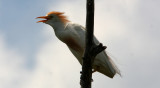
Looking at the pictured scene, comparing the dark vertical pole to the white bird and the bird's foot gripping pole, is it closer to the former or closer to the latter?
the bird's foot gripping pole

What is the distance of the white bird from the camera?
29.3 ft

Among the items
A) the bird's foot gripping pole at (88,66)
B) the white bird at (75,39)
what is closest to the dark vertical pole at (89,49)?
the bird's foot gripping pole at (88,66)

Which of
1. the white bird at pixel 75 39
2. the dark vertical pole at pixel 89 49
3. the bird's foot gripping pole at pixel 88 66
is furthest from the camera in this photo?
the white bird at pixel 75 39

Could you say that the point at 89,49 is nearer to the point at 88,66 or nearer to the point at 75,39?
the point at 88,66

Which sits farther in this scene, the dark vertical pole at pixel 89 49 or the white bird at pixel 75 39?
the white bird at pixel 75 39

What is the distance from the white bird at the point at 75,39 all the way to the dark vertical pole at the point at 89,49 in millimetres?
2353

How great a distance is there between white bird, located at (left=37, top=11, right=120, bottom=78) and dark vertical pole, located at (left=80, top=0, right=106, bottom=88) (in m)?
2.35

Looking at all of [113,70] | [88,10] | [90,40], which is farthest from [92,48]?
[113,70]

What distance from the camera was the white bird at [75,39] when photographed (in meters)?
8.92

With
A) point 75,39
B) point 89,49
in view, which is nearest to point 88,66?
point 89,49

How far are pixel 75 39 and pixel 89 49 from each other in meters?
2.86

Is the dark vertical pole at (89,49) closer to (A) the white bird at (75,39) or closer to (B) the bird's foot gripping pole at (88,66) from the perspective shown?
(B) the bird's foot gripping pole at (88,66)

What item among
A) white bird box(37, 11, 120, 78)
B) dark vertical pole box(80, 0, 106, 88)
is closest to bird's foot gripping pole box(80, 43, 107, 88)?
dark vertical pole box(80, 0, 106, 88)

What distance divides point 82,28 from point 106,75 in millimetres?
1324
